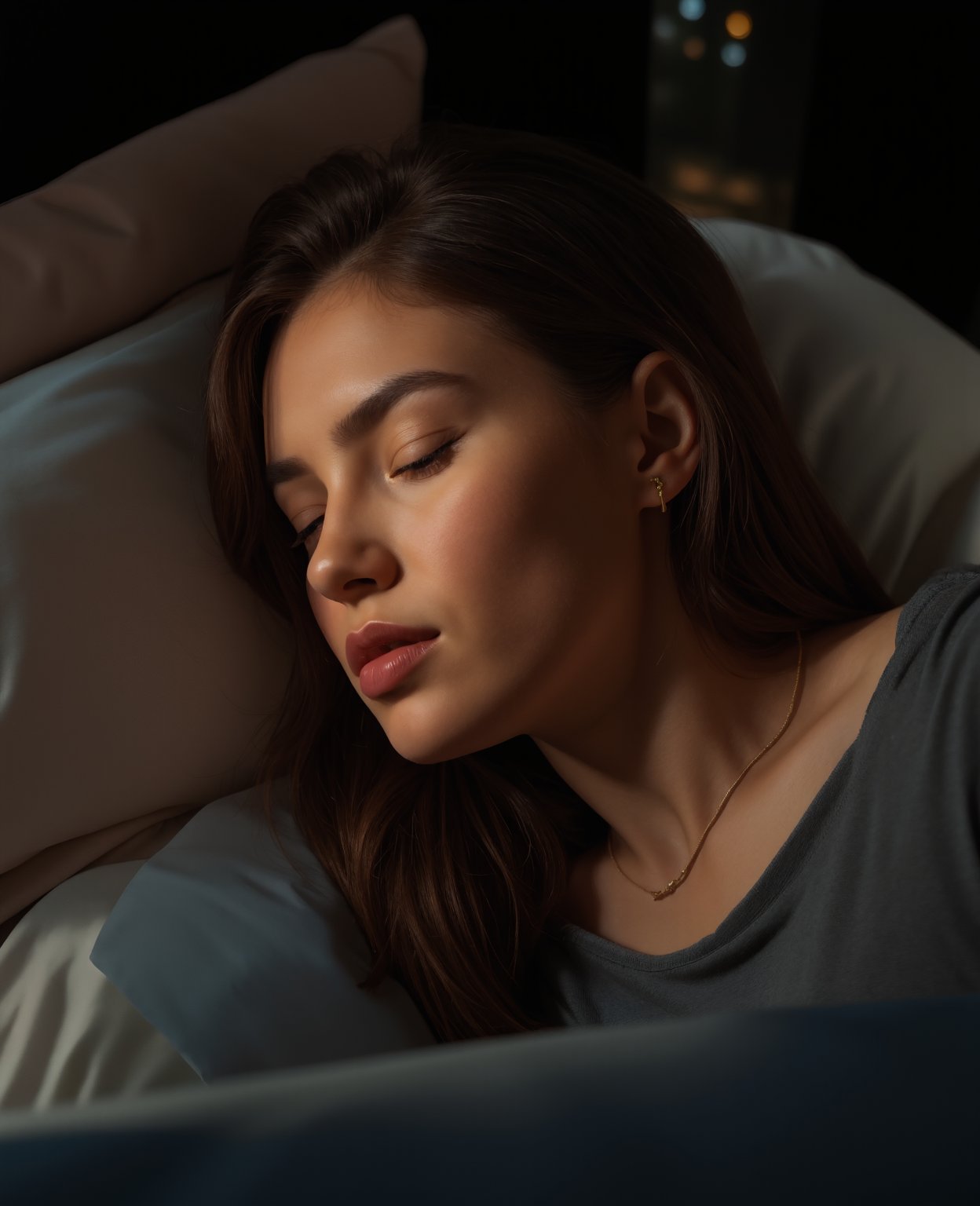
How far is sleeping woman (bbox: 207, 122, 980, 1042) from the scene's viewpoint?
903 mm

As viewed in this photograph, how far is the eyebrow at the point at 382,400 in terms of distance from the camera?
923mm

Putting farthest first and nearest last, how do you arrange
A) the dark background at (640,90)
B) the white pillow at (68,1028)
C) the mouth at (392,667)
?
the dark background at (640,90), the mouth at (392,667), the white pillow at (68,1028)

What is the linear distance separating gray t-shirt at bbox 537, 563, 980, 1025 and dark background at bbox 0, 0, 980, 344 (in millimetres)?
935

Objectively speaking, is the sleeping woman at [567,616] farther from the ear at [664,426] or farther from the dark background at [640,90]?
the dark background at [640,90]

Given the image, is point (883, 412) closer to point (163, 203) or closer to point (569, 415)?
point (569, 415)

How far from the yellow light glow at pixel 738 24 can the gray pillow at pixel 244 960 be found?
160 cm

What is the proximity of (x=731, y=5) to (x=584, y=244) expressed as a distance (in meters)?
1.16

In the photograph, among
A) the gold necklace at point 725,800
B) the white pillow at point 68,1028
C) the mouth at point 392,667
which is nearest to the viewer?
the white pillow at point 68,1028

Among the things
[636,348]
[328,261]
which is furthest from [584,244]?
[328,261]

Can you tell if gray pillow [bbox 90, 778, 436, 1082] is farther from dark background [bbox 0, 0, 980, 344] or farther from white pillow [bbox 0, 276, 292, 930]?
dark background [bbox 0, 0, 980, 344]

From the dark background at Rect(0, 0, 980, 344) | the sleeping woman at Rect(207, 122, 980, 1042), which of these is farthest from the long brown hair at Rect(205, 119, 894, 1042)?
the dark background at Rect(0, 0, 980, 344)

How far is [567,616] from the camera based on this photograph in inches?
36.5

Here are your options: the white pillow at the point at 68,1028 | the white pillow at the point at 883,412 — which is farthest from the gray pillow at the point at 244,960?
the white pillow at the point at 883,412

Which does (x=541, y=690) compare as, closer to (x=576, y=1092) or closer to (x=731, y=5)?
(x=576, y=1092)
